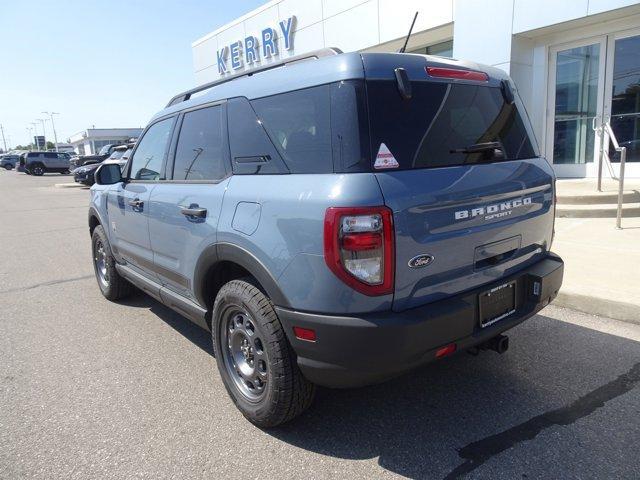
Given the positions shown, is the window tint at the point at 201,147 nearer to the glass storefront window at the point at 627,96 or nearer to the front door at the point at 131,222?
the front door at the point at 131,222

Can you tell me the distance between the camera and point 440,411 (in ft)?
9.43

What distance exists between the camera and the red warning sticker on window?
88.1 inches

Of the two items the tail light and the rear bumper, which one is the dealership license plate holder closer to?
the rear bumper

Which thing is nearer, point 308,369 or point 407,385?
point 308,369

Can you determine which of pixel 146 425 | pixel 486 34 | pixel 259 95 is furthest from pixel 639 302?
pixel 486 34

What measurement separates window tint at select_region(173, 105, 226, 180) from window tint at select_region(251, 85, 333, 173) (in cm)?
48

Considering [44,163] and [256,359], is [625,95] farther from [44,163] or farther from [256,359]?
[44,163]

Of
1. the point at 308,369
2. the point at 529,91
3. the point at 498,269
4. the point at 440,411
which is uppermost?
the point at 529,91

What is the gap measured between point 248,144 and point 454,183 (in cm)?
119

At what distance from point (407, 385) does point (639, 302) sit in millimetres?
2290

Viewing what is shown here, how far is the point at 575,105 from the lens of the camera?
32.5ft

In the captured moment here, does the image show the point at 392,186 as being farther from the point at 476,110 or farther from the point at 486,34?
the point at 486,34

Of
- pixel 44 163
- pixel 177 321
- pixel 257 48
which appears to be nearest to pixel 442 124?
pixel 177 321

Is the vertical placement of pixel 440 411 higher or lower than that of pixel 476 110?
lower
